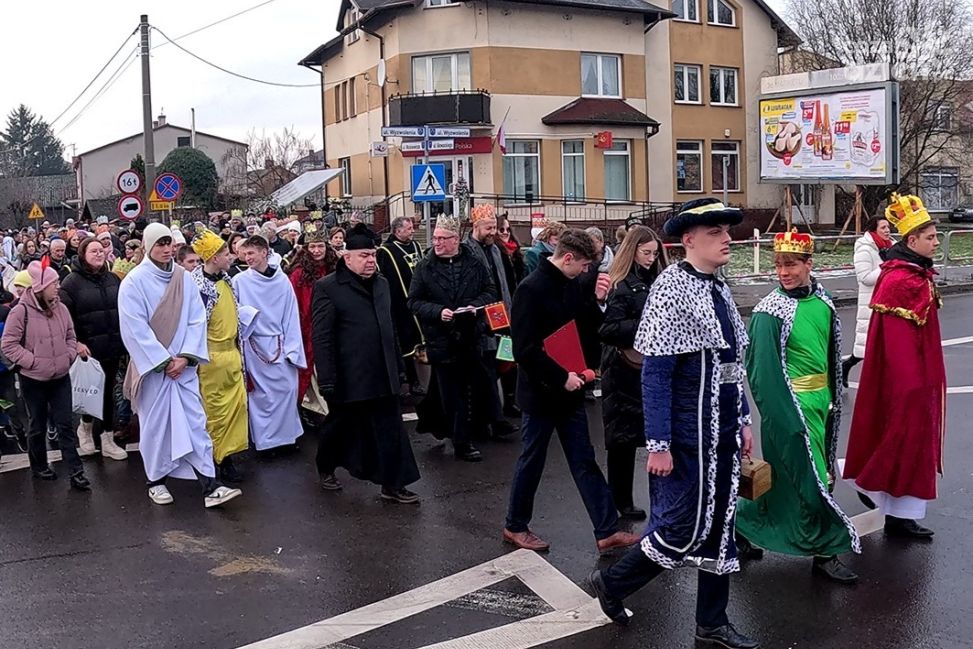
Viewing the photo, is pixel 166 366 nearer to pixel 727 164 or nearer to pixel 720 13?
pixel 727 164

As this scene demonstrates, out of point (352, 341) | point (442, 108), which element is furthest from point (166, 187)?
point (442, 108)

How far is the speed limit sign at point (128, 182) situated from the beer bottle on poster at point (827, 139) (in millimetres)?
21309

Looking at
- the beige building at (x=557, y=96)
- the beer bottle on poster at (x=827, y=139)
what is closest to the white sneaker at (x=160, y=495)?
the beige building at (x=557, y=96)

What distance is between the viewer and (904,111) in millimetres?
42812

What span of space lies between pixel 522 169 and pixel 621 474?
32.2 metres

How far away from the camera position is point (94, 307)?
29.7 feet

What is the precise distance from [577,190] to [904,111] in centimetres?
1368

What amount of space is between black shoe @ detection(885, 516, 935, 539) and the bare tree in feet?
124

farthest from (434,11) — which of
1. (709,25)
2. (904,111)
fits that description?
(904,111)

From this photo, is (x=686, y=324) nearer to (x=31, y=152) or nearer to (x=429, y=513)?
(x=429, y=513)

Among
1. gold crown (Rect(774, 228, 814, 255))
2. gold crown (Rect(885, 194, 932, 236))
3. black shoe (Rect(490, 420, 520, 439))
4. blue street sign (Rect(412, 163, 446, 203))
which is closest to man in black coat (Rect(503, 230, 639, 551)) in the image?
gold crown (Rect(774, 228, 814, 255))

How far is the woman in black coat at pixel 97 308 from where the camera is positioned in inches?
355

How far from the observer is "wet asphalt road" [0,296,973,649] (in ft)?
17.4

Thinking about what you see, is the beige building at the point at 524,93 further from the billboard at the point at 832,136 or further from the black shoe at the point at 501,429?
the black shoe at the point at 501,429
